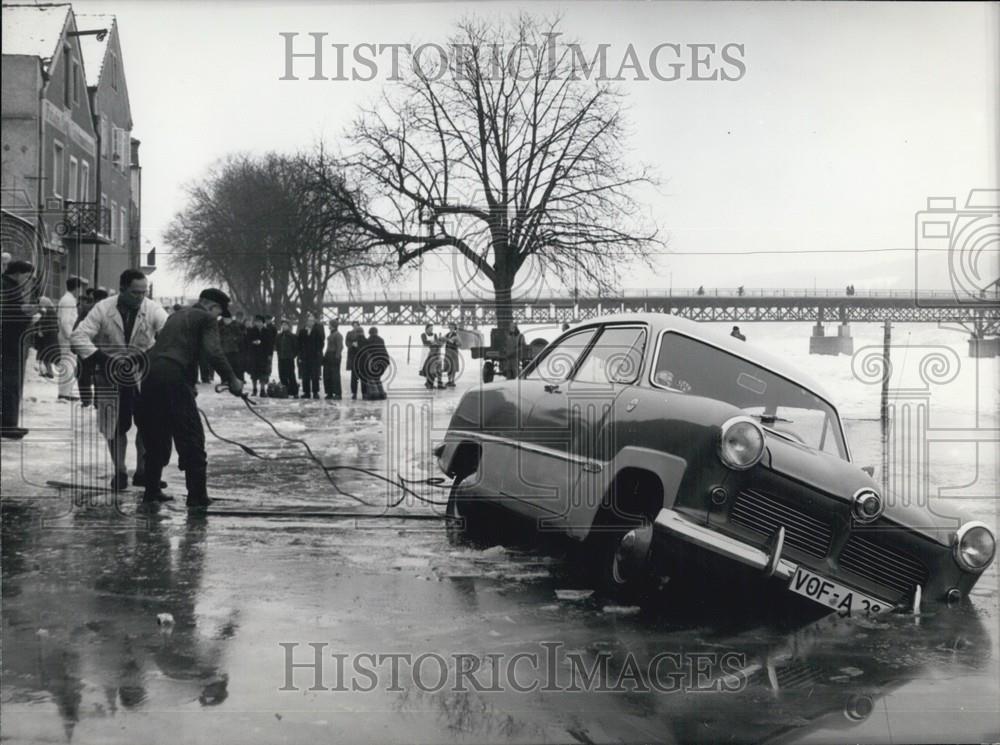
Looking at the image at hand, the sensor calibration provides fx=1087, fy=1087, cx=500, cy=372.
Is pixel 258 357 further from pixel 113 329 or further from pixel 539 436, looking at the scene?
pixel 539 436

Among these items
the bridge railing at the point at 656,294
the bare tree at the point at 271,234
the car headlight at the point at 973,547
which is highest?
the bare tree at the point at 271,234

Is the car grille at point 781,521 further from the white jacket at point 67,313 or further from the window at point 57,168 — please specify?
the window at point 57,168

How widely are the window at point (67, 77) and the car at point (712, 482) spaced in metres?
25.1

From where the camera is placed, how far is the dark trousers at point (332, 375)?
23.1 m

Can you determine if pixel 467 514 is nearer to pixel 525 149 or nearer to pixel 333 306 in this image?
pixel 525 149

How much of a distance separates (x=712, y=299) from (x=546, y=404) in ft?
20.3

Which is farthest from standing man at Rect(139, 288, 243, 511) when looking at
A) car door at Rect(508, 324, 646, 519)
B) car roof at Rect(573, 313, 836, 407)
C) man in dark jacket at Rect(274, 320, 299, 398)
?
man in dark jacket at Rect(274, 320, 299, 398)

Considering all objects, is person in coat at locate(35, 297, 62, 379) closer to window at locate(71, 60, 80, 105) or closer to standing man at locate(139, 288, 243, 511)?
standing man at locate(139, 288, 243, 511)

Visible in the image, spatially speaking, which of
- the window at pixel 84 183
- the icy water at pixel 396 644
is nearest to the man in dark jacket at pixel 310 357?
the window at pixel 84 183

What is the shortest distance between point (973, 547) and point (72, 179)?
100ft

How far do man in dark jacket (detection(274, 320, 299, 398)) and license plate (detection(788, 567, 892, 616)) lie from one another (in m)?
19.3

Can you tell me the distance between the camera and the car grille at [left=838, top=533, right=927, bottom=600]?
5457mm

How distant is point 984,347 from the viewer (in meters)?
13.5

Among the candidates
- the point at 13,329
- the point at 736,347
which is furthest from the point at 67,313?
the point at 736,347
